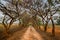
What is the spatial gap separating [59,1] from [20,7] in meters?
6.71

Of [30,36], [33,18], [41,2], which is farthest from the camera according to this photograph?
[33,18]

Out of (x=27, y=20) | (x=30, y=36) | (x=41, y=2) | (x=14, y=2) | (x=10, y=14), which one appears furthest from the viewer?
(x=27, y=20)

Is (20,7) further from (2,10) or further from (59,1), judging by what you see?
(59,1)

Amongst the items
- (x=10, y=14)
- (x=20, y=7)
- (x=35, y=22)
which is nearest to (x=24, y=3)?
(x=20, y=7)

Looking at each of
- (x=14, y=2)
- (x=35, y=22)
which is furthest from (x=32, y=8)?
(x=35, y=22)

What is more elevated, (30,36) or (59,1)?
(59,1)

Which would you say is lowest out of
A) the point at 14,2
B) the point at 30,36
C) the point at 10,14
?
the point at 30,36

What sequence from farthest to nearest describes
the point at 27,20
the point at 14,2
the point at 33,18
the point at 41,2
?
the point at 27,20, the point at 33,18, the point at 41,2, the point at 14,2

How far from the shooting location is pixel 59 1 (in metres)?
30.6

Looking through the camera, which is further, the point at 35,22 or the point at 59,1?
the point at 35,22

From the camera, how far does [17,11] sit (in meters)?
30.8

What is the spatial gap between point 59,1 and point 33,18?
11.3 meters

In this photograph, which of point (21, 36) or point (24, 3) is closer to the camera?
point (21, 36)

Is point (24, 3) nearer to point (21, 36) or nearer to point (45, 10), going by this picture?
point (45, 10)
